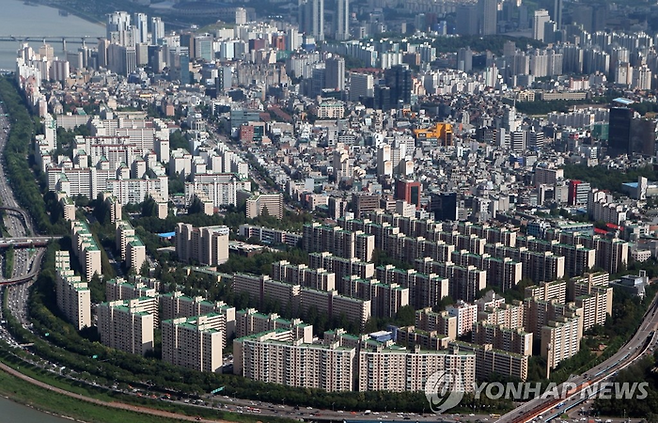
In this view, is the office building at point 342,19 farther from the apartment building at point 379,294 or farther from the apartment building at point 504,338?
the apartment building at point 504,338

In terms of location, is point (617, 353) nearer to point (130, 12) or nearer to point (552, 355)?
point (552, 355)

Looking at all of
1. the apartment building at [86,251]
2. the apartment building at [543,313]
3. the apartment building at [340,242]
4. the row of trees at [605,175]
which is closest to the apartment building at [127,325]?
the apartment building at [86,251]

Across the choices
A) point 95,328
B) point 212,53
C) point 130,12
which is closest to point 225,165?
point 95,328

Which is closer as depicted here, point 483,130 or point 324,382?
point 324,382

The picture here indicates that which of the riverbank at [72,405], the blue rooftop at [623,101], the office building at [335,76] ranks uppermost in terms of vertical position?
the office building at [335,76]

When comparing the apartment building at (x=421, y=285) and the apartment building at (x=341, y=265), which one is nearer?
the apartment building at (x=421, y=285)

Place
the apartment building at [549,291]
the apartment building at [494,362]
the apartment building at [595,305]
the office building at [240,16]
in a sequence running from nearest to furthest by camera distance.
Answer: the apartment building at [494,362], the apartment building at [595,305], the apartment building at [549,291], the office building at [240,16]
